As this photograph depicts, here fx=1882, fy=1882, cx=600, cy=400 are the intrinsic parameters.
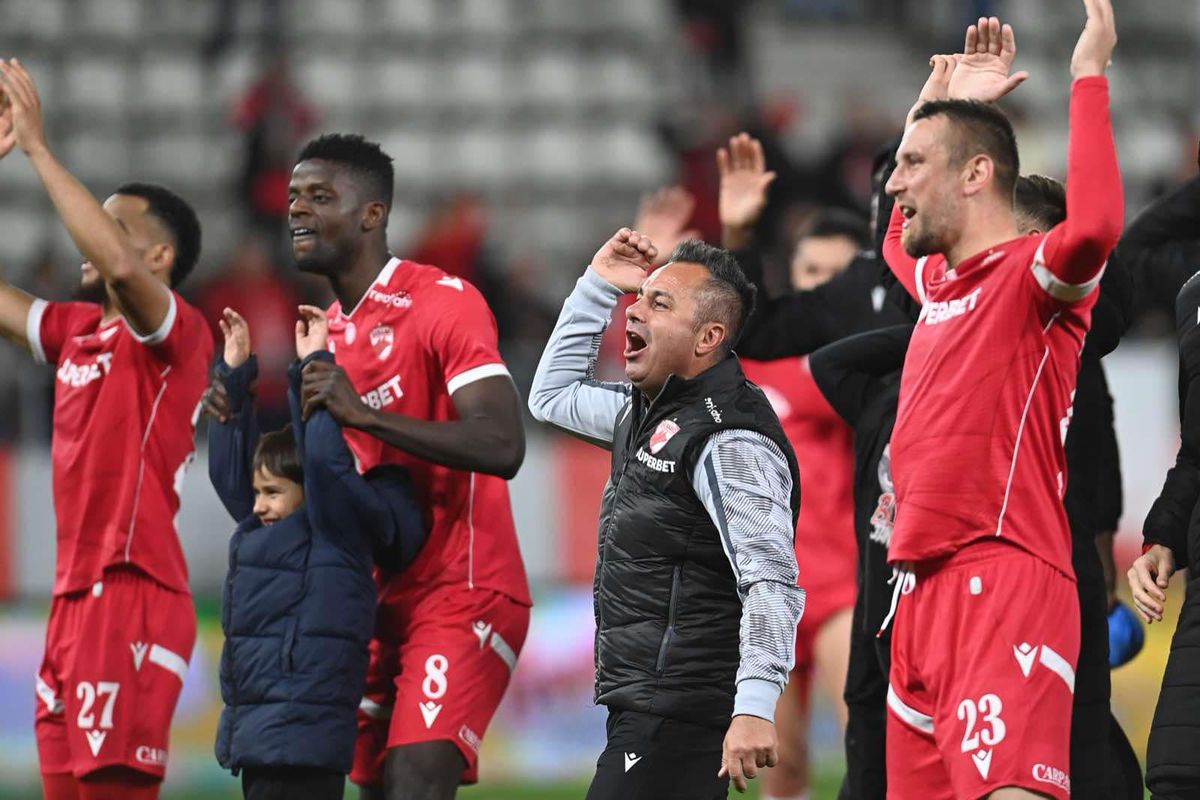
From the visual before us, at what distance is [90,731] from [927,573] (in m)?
2.76

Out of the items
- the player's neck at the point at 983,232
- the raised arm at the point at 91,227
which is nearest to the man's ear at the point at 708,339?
the player's neck at the point at 983,232

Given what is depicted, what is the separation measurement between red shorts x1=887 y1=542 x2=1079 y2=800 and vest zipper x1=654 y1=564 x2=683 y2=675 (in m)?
0.58

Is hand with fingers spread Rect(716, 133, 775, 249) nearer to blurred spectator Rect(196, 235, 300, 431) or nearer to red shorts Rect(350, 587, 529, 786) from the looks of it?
red shorts Rect(350, 587, 529, 786)

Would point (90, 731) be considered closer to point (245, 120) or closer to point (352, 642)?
point (352, 642)

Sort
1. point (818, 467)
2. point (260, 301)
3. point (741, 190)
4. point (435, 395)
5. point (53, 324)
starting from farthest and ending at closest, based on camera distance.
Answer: point (260, 301) → point (818, 467) → point (53, 324) → point (741, 190) → point (435, 395)

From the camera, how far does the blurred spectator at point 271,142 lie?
13883mm

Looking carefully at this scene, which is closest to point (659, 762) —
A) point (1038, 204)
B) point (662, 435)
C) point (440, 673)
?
point (662, 435)

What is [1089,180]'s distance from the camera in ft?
14.0

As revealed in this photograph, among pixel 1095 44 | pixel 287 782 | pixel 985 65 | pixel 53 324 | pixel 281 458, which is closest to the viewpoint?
pixel 1095 44

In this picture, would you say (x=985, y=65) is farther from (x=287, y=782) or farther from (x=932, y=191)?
(x=287, y=782)

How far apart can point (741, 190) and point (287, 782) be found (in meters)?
2.42

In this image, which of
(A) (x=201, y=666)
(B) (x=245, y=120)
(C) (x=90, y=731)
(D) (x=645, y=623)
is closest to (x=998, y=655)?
(D) (x=645, y=623)

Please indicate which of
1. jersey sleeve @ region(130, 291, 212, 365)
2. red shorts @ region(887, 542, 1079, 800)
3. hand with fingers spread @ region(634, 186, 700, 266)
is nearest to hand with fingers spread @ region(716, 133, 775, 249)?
hand with fingers spread @ region(634, 186, 700, 266)

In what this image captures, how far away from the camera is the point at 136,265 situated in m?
5.91
